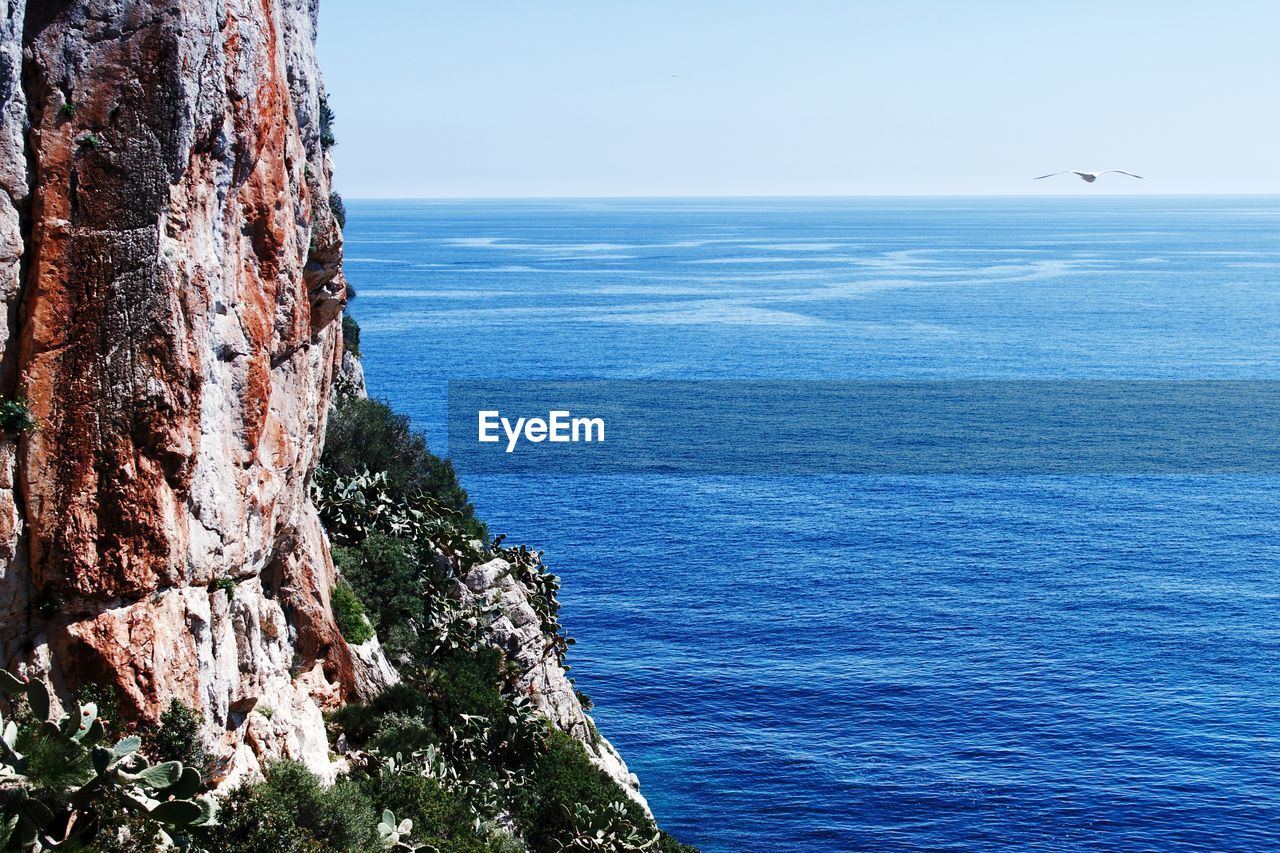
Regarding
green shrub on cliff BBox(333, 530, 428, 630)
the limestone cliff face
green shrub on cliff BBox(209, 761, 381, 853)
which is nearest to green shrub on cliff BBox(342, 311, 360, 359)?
green shrub on cliff BBox(333, 530, 428, 630)

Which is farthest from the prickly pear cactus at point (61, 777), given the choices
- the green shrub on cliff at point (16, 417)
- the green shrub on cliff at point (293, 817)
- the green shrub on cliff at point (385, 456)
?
the green shrub on cliff at point (385, 456)

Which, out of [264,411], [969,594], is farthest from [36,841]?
[969,594]

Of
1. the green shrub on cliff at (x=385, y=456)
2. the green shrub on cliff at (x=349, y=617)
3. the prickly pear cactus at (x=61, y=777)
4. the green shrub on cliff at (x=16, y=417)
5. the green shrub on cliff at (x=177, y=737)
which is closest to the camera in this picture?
the prickly pear cactus at (x=61, y=777)

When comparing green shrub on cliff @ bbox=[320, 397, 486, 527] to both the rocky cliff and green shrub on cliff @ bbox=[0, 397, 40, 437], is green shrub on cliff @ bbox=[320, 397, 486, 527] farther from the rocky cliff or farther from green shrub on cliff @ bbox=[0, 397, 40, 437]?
green shrub on cliff @ bbox=[0, 397, 40, 437]

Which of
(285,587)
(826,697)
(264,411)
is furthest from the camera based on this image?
(826,697)

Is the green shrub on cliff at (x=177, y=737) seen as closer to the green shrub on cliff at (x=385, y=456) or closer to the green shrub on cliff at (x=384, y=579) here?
the green shrub on cliff at (x=384, y=579)

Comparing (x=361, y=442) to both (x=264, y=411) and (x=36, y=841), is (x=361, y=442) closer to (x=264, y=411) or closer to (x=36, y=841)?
(x=264, y=411)
